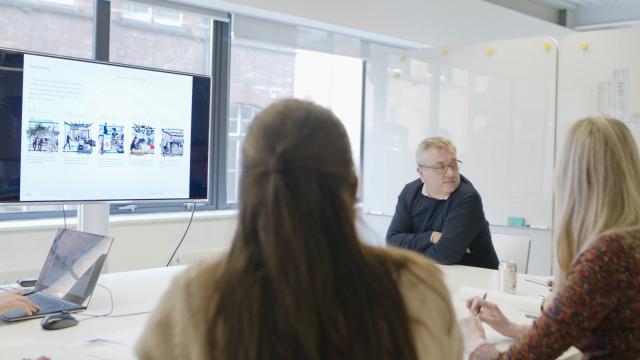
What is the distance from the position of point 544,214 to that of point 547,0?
2905 mm

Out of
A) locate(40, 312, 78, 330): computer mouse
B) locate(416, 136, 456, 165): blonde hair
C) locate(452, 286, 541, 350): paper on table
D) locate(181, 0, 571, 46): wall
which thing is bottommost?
locate(40, 312, 78, 330): computer mouse

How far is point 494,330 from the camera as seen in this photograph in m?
1.80

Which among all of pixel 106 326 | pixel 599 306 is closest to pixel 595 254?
pixel 599 306

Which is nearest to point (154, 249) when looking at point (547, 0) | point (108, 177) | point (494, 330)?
point (108, 177)

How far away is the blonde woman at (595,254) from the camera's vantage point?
4.20 feet

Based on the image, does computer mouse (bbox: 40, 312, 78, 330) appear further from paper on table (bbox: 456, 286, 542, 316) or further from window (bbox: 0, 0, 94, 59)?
window (bbox: 0, 0, 94, 59)

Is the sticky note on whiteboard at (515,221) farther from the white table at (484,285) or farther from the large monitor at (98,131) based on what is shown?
the large monitor at (98,131)

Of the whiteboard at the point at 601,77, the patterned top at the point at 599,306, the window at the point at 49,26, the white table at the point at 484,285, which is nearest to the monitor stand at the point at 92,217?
the window at the point at 49,26

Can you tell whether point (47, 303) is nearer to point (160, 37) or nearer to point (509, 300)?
point (509, 300)

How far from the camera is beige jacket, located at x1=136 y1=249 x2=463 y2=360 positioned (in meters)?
0.90

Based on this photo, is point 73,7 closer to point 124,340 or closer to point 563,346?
point 124,340

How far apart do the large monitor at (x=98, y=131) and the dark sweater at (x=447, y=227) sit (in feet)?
3.40

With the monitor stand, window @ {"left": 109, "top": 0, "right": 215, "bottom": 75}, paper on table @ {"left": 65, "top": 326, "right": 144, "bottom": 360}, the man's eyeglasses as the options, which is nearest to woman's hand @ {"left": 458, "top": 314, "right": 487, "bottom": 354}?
paper on table @ {"left": 65, "top": 326, "right": 144, "bottom": 360}

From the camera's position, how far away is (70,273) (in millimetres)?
2053
